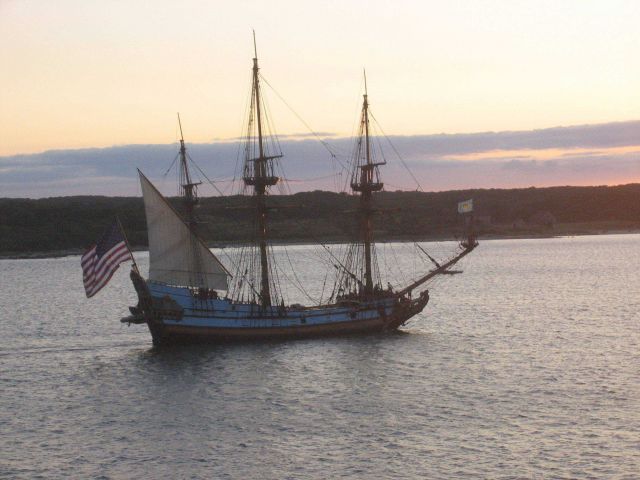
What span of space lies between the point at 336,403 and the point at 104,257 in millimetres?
18942

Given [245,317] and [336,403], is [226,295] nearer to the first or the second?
[245,317]

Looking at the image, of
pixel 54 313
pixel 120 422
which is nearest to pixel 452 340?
pixel 120 422

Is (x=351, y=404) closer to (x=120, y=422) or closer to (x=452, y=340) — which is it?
(x=120, y=422)

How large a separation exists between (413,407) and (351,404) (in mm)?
3165

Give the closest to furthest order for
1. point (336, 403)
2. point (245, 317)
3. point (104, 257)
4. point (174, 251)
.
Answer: point (336, 403) → point (104, 257) → point (245, 317) → point (174, 251)

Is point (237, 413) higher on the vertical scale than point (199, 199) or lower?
lower

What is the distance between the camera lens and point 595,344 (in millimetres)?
62094

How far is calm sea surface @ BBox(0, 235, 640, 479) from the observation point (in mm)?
35438

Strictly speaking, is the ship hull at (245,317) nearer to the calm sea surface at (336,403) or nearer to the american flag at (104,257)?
the calm sea surface at (336,403)

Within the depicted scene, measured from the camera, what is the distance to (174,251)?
6425 centimetres

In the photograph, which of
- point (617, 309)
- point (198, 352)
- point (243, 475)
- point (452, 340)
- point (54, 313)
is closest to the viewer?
point (243, 475)

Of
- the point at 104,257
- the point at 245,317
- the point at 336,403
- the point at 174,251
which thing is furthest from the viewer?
the point at 174,251

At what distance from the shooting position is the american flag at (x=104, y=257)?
182ft

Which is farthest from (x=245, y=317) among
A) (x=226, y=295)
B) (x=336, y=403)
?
(x=336, y=403)
